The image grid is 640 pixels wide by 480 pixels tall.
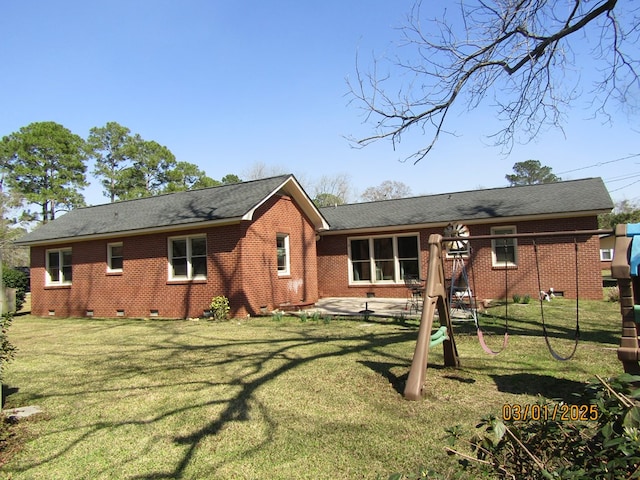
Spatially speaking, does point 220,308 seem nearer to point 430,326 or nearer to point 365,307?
point 365,307

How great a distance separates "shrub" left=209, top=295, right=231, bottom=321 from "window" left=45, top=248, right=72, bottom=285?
26.1ft

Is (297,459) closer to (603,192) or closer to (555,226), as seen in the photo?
(555,226)

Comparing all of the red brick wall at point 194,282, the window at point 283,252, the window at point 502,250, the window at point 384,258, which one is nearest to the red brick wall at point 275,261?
the red brick wall at point 194,282

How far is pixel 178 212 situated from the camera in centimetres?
1489

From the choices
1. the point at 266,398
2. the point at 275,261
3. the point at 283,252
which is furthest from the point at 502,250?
the point at 266,398

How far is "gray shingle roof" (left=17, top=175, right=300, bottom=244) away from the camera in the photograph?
13469mm

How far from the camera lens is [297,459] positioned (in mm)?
3580

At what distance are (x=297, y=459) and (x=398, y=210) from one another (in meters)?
15.7

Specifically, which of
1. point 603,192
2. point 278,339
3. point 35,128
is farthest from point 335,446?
point 35,128

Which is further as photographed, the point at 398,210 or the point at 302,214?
the point at 398,210

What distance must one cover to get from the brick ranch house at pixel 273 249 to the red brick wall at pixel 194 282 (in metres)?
0.04

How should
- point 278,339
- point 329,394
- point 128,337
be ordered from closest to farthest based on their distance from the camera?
point 329,394, point 278,339, point 128,337

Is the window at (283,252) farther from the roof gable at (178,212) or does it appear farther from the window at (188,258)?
the window at (188,258)

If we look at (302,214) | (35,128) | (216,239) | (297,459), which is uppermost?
(35,128)
